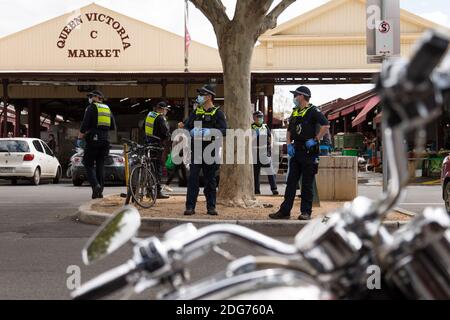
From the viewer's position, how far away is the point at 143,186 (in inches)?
377

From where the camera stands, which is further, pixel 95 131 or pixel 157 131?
pixel 157 131

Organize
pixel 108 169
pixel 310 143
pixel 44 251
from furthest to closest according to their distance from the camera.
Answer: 1. pixel 108 169
2. pixel 310 143
3. pixel 44 251

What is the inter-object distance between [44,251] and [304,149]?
340 cm

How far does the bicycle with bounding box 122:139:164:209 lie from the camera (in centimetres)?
939

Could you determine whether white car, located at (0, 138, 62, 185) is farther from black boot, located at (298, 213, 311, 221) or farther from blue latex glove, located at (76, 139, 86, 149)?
black boot, located at (298, 213, 311, 221)

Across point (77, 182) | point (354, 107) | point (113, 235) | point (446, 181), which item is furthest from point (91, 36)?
point (113, 235)

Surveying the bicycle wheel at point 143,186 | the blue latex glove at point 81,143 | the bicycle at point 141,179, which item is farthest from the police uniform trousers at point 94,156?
the bicycle wheel at point 143,186

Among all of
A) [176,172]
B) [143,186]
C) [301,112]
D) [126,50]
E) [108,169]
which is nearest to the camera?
[301,112]

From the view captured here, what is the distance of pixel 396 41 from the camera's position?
354 inches

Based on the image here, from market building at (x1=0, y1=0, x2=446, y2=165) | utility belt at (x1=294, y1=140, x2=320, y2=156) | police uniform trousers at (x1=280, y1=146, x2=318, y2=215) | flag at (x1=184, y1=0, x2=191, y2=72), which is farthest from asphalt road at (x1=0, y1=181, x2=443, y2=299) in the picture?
market building at (x1=0, y1=0, x2=446, y2=165)

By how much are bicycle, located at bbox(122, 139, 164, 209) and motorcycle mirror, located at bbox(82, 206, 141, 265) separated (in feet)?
24.8

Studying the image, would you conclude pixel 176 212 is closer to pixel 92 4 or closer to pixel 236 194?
pixel 236 194

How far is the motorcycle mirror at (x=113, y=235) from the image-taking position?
1713 millimetres

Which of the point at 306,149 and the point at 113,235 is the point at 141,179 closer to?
the point at 306,149
